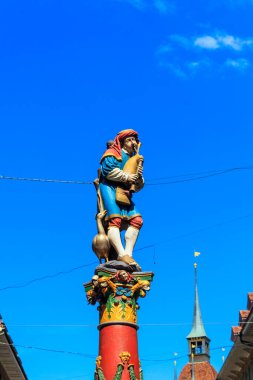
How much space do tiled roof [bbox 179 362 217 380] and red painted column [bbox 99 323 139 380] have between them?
13041 cm

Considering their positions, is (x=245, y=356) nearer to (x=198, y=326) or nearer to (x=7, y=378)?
(x=7, y=378)

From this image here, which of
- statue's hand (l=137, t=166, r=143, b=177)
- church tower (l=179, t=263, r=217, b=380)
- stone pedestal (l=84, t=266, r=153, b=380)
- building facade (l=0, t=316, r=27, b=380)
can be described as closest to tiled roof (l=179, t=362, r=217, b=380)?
church tower (l=179, t=263, r=217, b=380)

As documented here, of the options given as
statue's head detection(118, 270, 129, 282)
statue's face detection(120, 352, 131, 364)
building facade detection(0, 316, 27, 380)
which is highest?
building facade detection(0, 316, 27, 380)

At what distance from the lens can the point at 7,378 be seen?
159ft

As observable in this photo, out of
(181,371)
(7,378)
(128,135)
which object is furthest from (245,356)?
(181,371)

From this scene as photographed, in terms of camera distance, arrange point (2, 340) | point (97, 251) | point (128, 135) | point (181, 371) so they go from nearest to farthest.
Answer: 1. point (97, 251)
2. point (128, 135)
3. point (2, 340)
4. point (181, 371)

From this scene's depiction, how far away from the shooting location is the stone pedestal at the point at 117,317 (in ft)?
55.5

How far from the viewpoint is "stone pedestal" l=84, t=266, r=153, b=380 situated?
55.5ft

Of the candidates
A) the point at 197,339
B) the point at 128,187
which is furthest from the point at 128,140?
the point at 197,339

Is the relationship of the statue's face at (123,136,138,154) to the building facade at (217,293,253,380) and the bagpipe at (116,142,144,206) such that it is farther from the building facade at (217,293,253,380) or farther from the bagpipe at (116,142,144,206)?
the building facade at (217,293,253,380)

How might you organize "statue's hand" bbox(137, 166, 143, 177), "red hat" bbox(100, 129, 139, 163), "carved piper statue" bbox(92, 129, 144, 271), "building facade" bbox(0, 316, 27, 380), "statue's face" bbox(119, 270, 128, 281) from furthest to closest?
"building facade" bbox(0, 316, 27, 380)
"red hat" bbox(100, 129, 139, 163)
"statue's hand" bbox(137, 166, 143, 177)
"carved piper statue" bbox(92, 129, 144, 271)
"statue's face" bbox(119, 270, 128, 281)

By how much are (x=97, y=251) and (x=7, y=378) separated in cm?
3265

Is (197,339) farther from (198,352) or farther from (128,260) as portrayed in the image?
(128,260)

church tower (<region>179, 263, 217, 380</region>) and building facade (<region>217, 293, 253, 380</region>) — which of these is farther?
church tower (<region>179, 263, 217, 380</region>)
